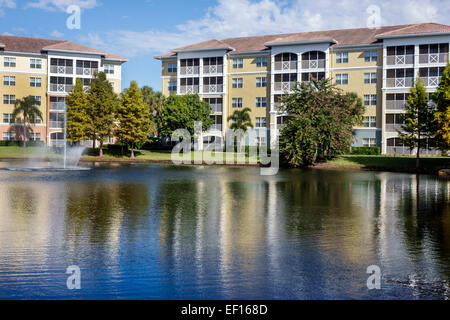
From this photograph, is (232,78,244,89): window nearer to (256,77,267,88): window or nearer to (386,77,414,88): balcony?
(256,77,267,88): window

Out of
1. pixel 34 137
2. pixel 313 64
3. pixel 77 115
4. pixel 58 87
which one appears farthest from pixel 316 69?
pixel 34 137

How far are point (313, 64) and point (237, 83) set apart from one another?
457 inches

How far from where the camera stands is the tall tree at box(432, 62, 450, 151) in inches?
1661

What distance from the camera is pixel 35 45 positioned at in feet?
249

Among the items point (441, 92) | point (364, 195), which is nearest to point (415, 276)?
point (364, 195)

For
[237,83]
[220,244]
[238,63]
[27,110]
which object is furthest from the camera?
[27,110]

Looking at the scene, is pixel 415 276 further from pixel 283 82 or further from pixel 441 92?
pixel 283 82

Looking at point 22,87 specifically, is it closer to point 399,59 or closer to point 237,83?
point 237,83

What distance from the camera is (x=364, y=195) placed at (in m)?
25.7

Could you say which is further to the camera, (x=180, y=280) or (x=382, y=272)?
(x=382, y=272)

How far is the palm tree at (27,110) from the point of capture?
73.1m

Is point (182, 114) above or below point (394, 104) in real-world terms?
below

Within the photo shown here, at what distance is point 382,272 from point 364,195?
15389 millimetres
